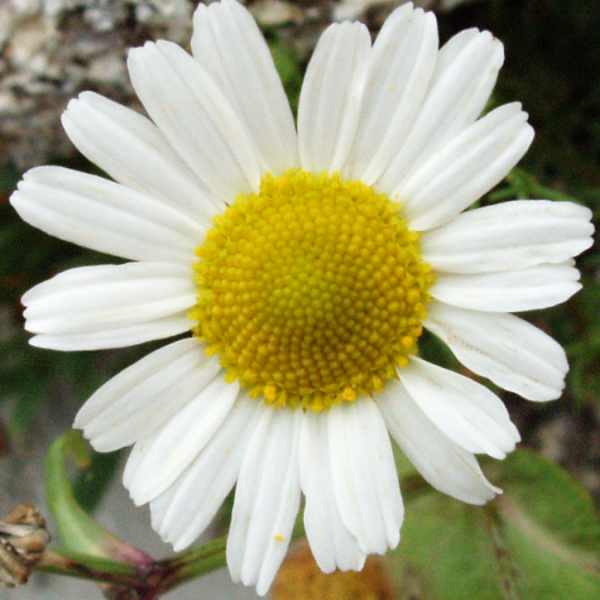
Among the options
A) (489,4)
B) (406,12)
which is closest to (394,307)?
(406,12)

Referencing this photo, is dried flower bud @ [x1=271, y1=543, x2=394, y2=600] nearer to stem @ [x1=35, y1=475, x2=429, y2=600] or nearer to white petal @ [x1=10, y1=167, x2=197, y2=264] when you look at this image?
stem @ [x1=35, y1=475, x2=429, y2=600]

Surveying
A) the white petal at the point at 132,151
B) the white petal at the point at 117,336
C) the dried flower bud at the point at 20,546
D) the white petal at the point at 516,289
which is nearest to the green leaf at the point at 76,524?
the dried flower bud at the point at 20,546

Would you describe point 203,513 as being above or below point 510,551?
above

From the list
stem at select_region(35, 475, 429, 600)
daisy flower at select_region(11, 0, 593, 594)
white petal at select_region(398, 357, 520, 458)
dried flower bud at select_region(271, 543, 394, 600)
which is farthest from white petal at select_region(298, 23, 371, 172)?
dried flower bud at select_region(271, 543, 394, 600)

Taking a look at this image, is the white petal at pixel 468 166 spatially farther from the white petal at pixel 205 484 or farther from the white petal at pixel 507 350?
the white petal at pixel 205 484

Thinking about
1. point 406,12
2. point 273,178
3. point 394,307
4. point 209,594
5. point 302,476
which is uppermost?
point 406,12

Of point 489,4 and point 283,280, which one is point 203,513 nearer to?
point 283,280
